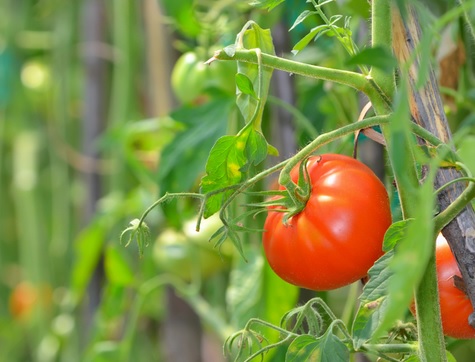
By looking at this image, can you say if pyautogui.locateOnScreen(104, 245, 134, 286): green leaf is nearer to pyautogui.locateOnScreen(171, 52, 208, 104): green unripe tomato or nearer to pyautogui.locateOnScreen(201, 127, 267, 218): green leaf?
pyautogui.locateOnScreen(171, 52, 208, 104): green unripe tomato

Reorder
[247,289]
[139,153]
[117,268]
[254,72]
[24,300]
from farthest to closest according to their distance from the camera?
[24,300]
[139,153]
[117,268]
[247,289]
[254,72]

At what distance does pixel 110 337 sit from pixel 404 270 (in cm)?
94

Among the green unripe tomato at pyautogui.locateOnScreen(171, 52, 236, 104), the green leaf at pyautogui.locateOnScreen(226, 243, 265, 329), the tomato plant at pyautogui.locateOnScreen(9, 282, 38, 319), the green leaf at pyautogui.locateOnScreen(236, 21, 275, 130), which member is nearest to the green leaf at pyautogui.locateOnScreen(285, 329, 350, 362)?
the green leaf at pyautogui.locateOnScreen(236, 21, 275, 130)

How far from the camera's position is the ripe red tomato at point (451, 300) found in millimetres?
368

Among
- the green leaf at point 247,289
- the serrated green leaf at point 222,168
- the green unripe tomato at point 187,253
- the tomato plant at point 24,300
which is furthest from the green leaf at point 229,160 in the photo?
the tomato plant at point 24,300

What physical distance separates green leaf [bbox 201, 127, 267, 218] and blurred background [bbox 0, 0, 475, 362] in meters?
0.04

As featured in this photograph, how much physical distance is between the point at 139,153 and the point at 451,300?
677 millimetres

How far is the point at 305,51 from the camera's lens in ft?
2.46

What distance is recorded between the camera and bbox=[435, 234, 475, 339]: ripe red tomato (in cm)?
37

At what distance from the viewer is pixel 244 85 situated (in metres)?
0.36

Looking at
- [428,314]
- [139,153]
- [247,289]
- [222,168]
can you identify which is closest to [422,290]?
[428,314]

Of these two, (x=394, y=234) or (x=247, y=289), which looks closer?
(x=394, y=234)

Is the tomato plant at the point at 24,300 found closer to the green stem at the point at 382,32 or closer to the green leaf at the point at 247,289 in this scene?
the green leaf at the point at 247,289

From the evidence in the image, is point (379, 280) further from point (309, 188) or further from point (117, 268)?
point (117, 268)
